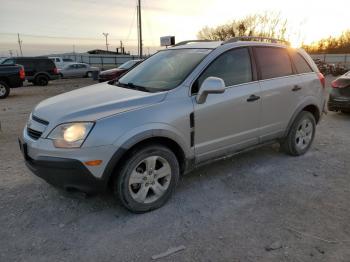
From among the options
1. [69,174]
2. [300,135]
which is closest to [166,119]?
[69,174]

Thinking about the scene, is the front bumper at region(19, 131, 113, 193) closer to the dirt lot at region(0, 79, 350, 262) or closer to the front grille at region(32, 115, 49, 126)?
the front grille at region(32, 115, 49, 126)

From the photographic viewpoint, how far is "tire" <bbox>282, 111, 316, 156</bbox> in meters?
5.05

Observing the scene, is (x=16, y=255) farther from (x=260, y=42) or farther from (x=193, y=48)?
(x=260, y=42)

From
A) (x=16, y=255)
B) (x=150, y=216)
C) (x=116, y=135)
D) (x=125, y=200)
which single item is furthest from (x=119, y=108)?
(x=16, y=255)

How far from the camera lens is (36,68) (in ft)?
64.2

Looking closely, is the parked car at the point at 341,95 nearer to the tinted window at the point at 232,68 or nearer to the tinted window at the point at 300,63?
the tinted window at the point at 300,63

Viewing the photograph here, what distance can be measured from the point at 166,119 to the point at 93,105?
759 mm

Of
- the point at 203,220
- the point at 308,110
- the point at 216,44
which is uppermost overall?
the point at 216,44

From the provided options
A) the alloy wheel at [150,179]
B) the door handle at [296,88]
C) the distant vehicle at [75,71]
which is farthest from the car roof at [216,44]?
the distant vehicle at [75,71]

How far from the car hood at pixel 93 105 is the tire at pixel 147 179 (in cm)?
48

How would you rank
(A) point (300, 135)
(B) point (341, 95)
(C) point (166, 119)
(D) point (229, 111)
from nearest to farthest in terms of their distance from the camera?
1. (C) point (166, 119)
2. (D) point (229, 111)
3. (A) point (300, 135)
4. (B) point (341, 95)

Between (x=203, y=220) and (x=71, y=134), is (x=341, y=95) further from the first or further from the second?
(x=71, y=134)

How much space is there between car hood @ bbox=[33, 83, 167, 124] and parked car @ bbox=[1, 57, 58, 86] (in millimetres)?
17396

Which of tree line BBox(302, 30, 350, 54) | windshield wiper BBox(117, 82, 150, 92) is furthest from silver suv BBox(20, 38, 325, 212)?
tree line BBox(302, 30, 350, 54)
